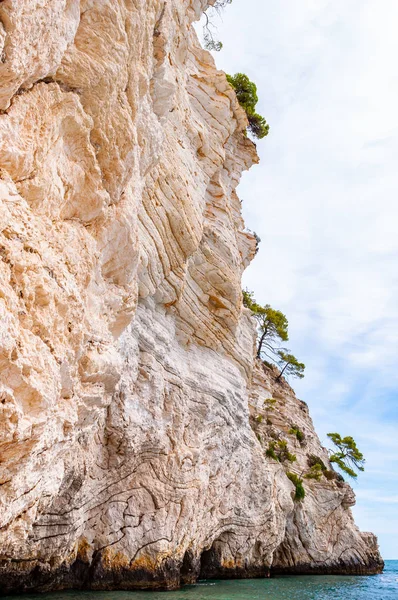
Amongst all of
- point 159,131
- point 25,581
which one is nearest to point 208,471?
point 25,581

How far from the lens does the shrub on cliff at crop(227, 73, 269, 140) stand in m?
26.3

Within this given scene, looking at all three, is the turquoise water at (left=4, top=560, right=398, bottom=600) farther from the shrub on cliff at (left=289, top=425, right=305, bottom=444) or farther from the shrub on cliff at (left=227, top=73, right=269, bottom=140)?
the shrub on cliff at (left=227, top=73, right=269, bottom=140)

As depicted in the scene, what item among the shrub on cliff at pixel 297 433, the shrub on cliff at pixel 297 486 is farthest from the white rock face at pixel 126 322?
the shrub on cliff at pixel 297 433

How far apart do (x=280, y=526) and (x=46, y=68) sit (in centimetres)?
2359

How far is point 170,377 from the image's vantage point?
1573 centimetres

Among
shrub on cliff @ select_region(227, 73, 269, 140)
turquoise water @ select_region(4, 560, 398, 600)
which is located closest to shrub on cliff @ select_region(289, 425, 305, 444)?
turquoise water @ select_region(4, 560, 398, 600)

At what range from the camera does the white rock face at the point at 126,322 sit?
5461 millimetres

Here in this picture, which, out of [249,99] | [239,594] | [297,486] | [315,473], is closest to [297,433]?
[315,473]

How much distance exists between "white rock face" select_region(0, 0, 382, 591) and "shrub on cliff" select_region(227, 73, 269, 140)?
3.04m

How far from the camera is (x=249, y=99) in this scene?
26625mm

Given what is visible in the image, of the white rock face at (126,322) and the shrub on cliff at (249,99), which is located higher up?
the shrub on cliff at (249,99)

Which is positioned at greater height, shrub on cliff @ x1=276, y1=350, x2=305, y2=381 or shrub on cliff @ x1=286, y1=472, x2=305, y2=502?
shrub on cliff @ x1=276, y1=350, x2=305, y2=381

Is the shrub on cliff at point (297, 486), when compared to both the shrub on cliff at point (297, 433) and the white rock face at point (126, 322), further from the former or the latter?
the shrub on cliff at point (297, 433)

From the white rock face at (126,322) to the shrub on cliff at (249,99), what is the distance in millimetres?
3041
